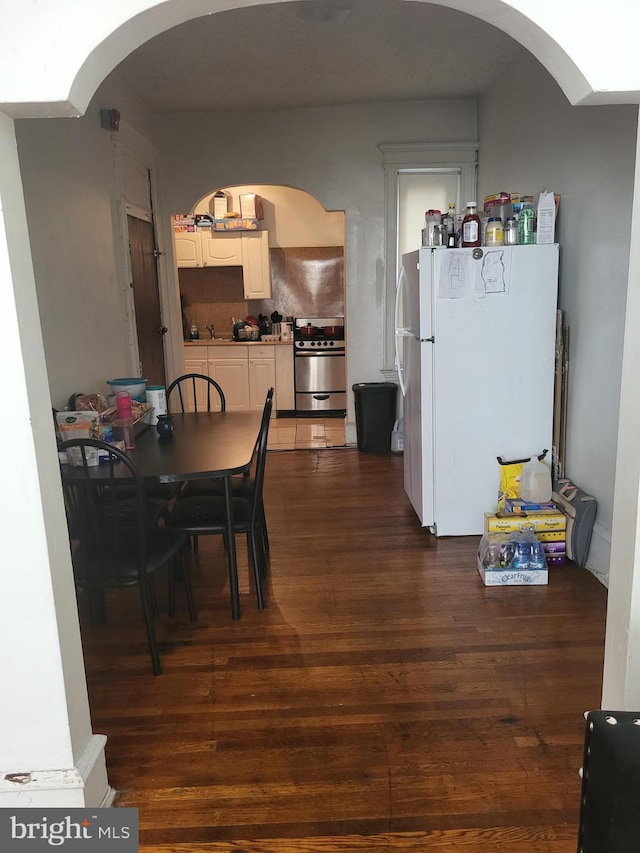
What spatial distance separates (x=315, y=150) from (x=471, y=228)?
2636 millimetres

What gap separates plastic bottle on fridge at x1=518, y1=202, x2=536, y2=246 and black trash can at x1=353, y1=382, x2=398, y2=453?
2.30 metres

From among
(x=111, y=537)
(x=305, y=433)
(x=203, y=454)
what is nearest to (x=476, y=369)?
(x=203, y=454)

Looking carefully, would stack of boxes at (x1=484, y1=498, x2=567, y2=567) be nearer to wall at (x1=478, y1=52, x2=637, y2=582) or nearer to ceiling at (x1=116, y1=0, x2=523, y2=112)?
wall at (x1=478, y1=52, x2=637, y2=582)

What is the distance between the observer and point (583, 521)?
3107mm

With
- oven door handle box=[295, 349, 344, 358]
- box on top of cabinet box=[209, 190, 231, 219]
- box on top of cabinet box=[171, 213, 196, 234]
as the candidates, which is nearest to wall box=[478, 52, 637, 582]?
oven door handle box=[295, 349, 344, 358]

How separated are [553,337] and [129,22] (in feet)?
8.61

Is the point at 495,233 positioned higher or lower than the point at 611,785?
higher

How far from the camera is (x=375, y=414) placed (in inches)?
218

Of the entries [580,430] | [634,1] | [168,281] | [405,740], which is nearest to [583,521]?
[580,430]

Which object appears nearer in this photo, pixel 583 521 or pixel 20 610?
pixel 20 610

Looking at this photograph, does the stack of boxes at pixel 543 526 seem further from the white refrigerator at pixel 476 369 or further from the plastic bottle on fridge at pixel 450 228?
the plastic bottle on fridge at pixel 450 228

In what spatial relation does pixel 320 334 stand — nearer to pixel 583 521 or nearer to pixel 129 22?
pixel 583 521

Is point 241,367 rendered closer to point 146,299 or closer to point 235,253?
point 235,253

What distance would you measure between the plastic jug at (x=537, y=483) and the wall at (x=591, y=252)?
0.18 metres
